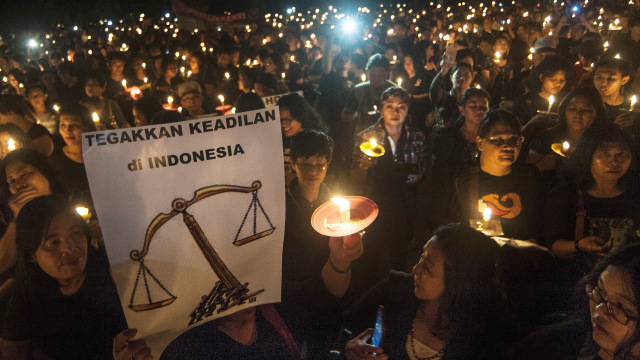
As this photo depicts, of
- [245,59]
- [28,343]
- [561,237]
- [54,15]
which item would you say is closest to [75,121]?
[28,343]

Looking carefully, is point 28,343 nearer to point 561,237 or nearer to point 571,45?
point 561,237

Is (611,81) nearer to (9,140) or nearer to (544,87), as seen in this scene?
(544,87)

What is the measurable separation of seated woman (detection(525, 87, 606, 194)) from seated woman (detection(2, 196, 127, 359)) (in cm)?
377

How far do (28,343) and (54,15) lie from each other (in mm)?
28188

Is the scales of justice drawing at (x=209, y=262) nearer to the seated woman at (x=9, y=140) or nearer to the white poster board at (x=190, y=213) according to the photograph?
the white poster board at (x=190, y=213)

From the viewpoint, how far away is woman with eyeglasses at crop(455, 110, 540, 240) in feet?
10.5

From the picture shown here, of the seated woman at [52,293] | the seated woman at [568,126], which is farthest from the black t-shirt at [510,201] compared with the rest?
the seated woman at [52,293]

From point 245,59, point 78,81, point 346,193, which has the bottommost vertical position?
point 346,193

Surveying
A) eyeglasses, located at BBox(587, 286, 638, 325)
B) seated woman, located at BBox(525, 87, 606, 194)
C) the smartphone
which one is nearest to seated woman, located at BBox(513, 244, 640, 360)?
eyeglasses, located at BBox(587, 286, 638, 325)

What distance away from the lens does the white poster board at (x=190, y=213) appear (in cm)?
202

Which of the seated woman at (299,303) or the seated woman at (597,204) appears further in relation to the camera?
the seated woman at (597,204)

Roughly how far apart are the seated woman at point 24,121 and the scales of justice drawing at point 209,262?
3.12 m

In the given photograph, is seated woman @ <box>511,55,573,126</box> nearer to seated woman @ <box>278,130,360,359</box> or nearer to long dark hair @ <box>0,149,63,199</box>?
seated woman @ <box>278,130,360,359</box>

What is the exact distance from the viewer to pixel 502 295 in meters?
2.22
